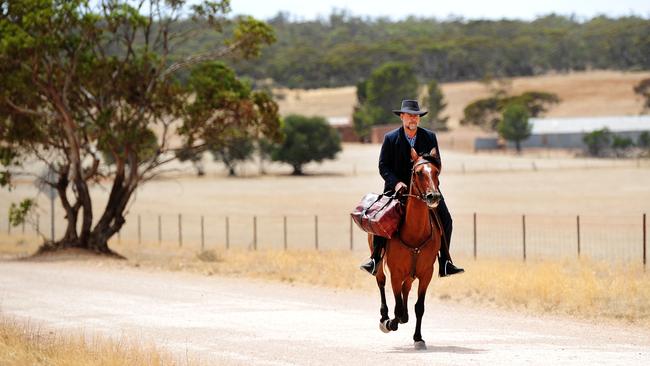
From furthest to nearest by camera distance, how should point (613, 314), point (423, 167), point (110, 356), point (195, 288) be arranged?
point (195, 288), point (613, 314), point (423, 167), point (110, 356)

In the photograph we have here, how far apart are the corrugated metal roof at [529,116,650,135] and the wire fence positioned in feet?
254

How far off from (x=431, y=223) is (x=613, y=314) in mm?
6720

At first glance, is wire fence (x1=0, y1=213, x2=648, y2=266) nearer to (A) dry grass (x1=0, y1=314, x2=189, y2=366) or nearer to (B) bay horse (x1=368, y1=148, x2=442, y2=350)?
(B) bay horse (x1=368, y1=148, x2=442, y2=350)

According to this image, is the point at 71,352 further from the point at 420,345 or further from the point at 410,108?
the point at 410,108

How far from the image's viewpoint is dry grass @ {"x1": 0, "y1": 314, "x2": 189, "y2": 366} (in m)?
12.7

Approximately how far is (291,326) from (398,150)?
429 centimetres

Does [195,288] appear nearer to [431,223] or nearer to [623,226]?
[431,223]

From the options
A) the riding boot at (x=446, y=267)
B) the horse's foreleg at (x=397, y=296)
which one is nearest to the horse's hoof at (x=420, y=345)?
the horse's foreleg at (x=397, y=296)

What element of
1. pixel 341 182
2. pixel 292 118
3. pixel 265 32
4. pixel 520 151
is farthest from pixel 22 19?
pixel 520 151

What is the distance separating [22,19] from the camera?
35.3 m

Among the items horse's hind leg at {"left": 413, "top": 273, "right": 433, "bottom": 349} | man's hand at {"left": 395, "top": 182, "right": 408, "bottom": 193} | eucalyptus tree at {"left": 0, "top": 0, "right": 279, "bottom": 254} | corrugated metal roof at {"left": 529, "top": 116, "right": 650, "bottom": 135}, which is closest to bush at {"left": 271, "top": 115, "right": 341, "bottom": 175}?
corrugated metal roof at {"left": 529, "top": 116, "right": 650, "bottom": 135}

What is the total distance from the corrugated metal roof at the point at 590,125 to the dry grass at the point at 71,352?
127040 millimetres

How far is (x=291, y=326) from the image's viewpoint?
1781 cm

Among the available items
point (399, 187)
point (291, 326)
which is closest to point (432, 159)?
point (399, 187)
